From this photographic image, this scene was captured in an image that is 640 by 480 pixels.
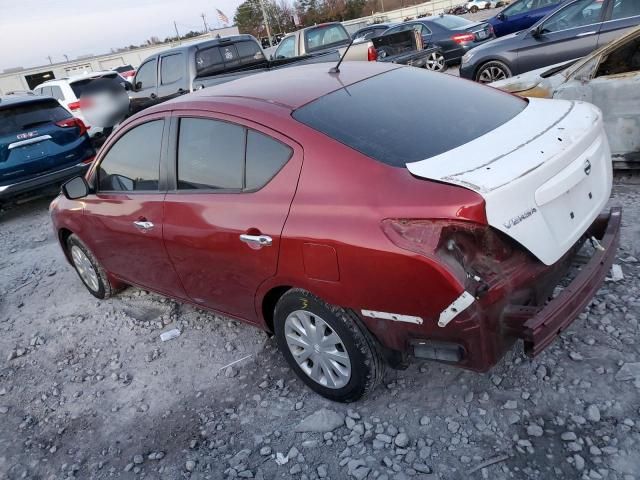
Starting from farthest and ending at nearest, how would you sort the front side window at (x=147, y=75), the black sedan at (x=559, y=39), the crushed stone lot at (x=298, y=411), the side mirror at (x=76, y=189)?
the front side window at (x=147, y=75)
the black sedan at (x=559, y=39)
the side mirror at (x=76, y=189)
the crushed stone lot at (x=298, y=411)

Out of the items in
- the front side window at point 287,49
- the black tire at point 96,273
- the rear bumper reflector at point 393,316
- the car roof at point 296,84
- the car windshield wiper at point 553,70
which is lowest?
the black tire at point 96,273

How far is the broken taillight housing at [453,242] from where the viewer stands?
2113mm

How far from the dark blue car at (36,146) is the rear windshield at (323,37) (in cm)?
567

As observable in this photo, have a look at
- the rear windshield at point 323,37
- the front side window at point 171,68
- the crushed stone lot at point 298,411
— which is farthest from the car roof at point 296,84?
the rear windshield at point 323,37

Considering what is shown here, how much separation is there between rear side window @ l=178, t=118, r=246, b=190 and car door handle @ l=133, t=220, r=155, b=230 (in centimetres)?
40

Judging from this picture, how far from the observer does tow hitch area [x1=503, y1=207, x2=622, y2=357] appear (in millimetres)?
2207

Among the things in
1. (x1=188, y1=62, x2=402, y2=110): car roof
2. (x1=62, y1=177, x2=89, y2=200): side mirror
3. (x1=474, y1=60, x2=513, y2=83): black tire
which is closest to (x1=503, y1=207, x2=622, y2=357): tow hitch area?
(x1=188, y1=62, x2=402, y2=110): car roof

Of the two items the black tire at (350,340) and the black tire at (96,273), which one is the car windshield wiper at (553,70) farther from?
the black tire at (96,273)

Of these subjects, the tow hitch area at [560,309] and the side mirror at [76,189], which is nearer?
the tow hitch area at [560,309]

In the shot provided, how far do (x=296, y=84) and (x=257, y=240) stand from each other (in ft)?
3.35

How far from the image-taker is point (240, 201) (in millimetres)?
2814

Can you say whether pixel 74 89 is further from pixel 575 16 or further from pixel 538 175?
pixel 538 175

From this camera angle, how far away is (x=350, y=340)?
8.42 feet

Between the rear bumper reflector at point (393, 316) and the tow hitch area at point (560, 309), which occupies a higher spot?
Answer: the rear bumper reflector at point (393, 316)
